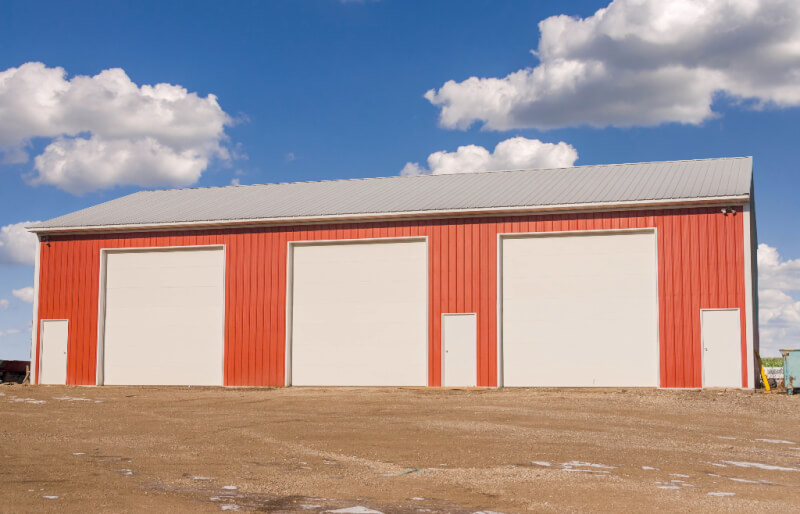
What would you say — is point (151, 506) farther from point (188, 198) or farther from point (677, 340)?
point (188, 198)

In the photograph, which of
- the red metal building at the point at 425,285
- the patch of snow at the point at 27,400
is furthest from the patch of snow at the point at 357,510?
the red metal building at the point at 425,285

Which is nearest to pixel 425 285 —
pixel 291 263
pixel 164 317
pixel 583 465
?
pixel 291 263

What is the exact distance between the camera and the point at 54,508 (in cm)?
773

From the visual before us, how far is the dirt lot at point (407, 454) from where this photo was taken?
8.35 meters

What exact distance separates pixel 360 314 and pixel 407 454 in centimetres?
1309

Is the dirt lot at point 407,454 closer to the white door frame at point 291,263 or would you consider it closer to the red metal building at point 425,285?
the red metal building at point 425,285

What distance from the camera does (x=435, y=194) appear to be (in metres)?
26.2

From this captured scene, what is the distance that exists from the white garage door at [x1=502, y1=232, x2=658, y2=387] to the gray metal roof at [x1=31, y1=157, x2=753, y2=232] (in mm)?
1366

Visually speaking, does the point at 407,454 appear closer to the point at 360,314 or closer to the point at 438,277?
the point at 438,277

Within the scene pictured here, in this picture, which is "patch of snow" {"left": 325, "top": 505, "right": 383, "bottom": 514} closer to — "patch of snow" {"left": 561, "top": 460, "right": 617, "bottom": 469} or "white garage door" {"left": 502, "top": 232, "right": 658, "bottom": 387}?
"patch of snow" {"left": 561, "top": 460, "right": 617, "bottom": 469}

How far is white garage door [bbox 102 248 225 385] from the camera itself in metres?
25.7

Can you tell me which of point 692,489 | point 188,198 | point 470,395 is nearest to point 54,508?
point 692,489

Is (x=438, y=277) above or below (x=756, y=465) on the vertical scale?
above

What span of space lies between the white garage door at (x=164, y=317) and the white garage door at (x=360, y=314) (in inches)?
111
